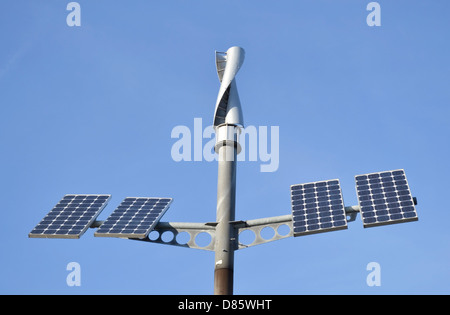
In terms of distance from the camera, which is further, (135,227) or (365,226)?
(135,227)

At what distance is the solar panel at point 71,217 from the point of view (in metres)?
28.7

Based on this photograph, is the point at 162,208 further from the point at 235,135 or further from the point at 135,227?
the point at 235,135

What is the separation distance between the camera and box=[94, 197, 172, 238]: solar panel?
28141 millimetres

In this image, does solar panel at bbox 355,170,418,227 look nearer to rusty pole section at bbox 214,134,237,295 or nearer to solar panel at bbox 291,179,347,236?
solar panel at bbox 291,179,347,236

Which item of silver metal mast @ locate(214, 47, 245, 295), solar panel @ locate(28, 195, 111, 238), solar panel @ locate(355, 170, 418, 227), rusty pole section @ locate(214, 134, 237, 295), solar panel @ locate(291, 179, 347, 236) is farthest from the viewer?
solar panel @ locate(28, 195, 111, 238)

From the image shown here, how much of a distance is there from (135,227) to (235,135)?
18.2 ft

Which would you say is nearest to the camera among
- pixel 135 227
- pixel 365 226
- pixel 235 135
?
pixel 365 226

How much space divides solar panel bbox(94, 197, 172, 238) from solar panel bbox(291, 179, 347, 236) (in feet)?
17.0

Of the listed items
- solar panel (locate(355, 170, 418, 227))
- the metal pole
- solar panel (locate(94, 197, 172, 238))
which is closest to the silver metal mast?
the metal pole

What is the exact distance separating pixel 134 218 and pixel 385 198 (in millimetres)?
9262

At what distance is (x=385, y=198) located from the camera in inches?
1077

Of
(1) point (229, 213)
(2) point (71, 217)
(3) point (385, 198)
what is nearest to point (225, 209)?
(1) point (229, 213)

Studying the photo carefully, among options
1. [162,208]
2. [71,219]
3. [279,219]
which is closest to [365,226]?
[279,219]

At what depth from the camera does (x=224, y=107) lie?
31531 millimetres
